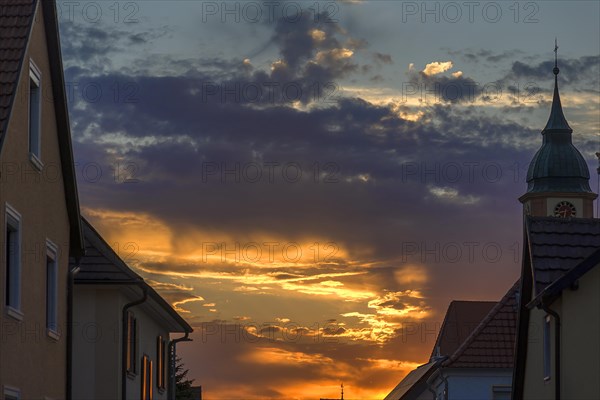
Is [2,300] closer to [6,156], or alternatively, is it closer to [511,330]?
[6,156]

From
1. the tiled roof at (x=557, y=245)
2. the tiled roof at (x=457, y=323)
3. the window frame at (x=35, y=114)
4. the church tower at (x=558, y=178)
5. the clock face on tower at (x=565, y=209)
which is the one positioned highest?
the church tower at (x=558, y=178)

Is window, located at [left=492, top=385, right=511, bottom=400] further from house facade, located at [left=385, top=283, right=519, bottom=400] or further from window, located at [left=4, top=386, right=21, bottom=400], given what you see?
window, located at [left=4, top=386, right=21, bottom=400]

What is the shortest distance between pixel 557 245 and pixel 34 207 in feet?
36.7

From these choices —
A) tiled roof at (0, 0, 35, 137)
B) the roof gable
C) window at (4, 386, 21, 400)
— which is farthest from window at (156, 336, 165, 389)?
tiled roof at (0, 0, 35, 137)

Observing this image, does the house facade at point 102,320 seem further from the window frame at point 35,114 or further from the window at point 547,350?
the window at point 547,350

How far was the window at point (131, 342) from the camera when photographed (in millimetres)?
32875

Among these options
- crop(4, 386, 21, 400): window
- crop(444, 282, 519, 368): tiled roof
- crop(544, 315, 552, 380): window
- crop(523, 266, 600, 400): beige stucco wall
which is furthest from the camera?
crop(444, 282, 519, 368): tiled roof

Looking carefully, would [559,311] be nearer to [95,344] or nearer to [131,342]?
[95,344]

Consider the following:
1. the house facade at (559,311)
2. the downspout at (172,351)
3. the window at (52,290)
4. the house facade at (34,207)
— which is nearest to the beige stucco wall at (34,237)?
the house facade at (34,207)

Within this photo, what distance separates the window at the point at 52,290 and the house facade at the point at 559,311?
9630mm

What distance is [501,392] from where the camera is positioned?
55.7 meters

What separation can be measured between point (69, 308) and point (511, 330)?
27.6m

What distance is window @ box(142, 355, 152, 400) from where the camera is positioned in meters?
36.0

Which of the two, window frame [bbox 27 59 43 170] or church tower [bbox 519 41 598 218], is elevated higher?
church tower [bbox 519 41 598 218]
